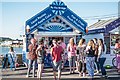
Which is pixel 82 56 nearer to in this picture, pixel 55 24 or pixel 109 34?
pixel 55 24

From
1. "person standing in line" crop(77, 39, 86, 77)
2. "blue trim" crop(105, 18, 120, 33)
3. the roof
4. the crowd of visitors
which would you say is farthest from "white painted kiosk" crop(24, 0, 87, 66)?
"person standing in line" crop(77, 39, 86, 77)

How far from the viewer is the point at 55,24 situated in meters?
16.5

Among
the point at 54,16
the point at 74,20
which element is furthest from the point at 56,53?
the point at 74,20

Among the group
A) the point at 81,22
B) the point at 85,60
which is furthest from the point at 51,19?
the point at 85,60

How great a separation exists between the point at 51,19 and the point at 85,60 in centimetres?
505

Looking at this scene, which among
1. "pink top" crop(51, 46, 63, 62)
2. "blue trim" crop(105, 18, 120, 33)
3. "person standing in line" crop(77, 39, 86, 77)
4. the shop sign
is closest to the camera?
"pink top" crop(51, 46, 63, 62)

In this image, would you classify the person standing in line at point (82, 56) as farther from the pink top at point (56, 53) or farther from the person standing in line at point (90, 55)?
the pink top at point (56, 53)

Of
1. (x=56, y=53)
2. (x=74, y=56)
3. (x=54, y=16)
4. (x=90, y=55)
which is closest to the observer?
(x=56, y=53)

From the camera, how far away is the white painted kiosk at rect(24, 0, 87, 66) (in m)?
15.8

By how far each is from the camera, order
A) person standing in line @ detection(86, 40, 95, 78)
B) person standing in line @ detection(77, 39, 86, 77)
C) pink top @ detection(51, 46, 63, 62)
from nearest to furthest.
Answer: pink top @ detection(51, 46, 63, 62) < person standing in line @ detection(86, 40, 95, 78) < person standing in line @ detection(77, 39, 86, 77)

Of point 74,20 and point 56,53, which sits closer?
point 56,53

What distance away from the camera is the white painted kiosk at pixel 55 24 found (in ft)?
51.9

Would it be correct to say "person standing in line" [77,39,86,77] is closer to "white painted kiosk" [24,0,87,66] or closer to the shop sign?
"white painted kiosk" [24,0,87,66]

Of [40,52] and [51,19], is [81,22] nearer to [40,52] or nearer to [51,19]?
[51,19]
